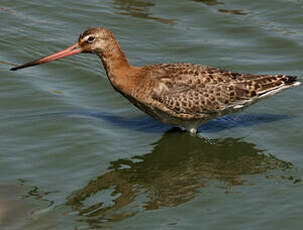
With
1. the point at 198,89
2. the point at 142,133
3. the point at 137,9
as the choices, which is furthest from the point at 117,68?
the point at 137,9

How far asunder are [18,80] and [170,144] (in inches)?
133

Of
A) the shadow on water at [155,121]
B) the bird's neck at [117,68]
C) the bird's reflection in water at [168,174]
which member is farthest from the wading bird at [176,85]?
the bird's reflection in water at [168,174]

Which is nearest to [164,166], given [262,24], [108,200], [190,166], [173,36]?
[190,166]

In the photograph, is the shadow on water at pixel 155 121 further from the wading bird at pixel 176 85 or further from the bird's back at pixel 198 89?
the bird's back at pixel 198 89

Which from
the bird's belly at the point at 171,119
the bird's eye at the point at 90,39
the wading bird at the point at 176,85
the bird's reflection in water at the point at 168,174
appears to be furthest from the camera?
the bird's belly at the point at 171,119

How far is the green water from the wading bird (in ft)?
1.56

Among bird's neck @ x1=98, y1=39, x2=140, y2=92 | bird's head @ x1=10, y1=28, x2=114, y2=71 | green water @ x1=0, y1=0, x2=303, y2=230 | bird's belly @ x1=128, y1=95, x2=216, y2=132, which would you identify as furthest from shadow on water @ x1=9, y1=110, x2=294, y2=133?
bird's head @ x1=10, y1=28, x2=114, y2=71

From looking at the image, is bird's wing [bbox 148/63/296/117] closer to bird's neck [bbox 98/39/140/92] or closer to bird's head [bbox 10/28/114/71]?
bird's neck [bbox 98/39/140/92]

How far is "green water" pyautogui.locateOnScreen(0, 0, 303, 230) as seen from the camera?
9.44m

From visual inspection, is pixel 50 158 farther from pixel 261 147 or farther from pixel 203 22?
pixel 203 22

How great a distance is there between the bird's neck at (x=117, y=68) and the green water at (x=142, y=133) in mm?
856

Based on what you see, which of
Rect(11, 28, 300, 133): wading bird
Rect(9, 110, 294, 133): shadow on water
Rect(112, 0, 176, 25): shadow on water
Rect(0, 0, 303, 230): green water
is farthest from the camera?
Rect(112, 0, 176, 25): shadow on water

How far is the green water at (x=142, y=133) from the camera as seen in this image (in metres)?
9.44

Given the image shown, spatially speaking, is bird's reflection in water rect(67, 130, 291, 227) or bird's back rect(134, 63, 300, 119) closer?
bird's reflection in water rect(67, 130, 291, 227)
